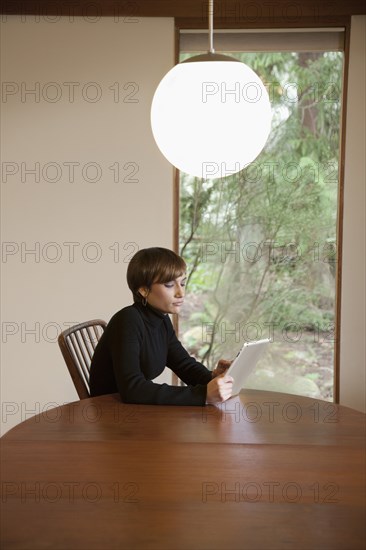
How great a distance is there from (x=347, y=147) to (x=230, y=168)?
1.83 meters

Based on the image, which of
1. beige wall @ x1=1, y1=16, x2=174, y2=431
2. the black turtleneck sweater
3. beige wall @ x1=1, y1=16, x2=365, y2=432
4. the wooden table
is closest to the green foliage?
beige wall @ x1=1, y1=16, x2=365, y2=432

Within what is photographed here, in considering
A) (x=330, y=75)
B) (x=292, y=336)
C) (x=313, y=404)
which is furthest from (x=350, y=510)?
(x=330, y=75)

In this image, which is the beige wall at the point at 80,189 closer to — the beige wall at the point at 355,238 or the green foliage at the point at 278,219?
the beige wall at the point at 355,238

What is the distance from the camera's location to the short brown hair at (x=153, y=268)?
245 centimetres

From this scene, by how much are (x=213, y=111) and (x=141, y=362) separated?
34.6 inches

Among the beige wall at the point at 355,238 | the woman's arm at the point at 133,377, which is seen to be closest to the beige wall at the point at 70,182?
the beige wall at the point at 355,238

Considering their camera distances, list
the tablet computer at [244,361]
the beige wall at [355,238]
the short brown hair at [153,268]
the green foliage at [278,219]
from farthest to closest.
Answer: the green foliage at [278,219] → the beige wall at [355,238] → the short brown hair at [153,268] → the tablet computer at [244,361]

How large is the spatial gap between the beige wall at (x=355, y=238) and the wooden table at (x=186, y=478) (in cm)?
166

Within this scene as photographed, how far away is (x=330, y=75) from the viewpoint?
151 inches

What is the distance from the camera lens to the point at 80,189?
3.85 metres

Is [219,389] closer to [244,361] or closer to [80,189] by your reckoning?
[244,361]

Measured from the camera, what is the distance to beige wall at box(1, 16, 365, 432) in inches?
150

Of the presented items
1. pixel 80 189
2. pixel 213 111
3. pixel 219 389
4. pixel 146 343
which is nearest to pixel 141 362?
pixel 146 343

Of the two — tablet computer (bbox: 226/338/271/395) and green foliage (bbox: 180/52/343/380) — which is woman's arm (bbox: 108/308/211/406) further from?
green foliage (bbox: 180/52/343/380)
